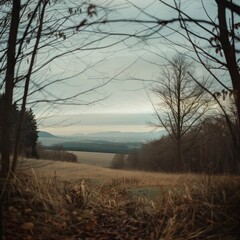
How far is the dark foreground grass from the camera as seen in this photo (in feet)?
18.3

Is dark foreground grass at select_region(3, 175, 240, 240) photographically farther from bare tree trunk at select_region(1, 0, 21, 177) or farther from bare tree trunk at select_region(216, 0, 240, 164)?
bare tree trunk at select_region(216, 0, 240, 164)

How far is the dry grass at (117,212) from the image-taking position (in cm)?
562

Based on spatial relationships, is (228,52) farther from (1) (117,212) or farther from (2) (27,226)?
(2) (27,226)

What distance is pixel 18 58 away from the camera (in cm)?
790

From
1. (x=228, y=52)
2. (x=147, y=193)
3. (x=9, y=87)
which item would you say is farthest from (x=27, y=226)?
(x=147, y=193)

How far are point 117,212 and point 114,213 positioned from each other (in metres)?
0.10

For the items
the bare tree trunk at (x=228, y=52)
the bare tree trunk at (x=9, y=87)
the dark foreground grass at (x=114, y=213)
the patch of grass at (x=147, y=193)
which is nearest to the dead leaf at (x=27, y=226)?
the dark foreground grass at (x=114, y=213)

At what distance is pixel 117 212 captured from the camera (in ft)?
23.7

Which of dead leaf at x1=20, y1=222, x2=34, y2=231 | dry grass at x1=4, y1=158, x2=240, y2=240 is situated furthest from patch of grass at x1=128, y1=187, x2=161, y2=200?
dead leaf at x1=20, y1=222, x2=34, y2=231

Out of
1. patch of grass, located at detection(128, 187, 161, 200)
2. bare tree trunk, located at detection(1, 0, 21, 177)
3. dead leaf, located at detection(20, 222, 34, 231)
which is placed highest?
bare tree trunk, located at detection(1, 0, 21, 177)

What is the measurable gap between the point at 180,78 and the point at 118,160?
11547 mm

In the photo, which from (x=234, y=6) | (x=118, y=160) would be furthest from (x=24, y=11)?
(x=118, y=160)

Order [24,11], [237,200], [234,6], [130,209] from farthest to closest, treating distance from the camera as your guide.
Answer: [24,11], [130,209], [237,200], [234,6]

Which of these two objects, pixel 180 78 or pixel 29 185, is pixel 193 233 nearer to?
pixel 29 185
